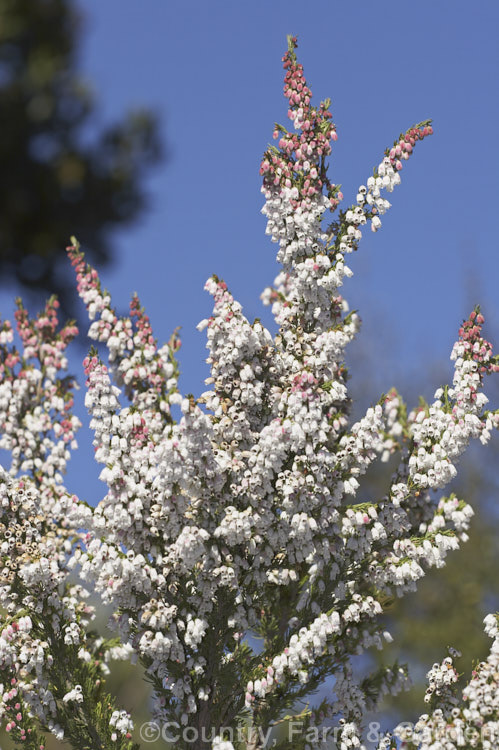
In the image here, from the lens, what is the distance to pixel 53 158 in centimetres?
1451

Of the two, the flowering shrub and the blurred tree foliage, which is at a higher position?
the blurred tree foliage

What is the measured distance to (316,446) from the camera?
26.2 feet

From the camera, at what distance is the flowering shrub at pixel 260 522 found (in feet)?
26.1

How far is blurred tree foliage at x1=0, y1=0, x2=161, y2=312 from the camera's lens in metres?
14.0

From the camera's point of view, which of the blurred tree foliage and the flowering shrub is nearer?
the flowering shrub

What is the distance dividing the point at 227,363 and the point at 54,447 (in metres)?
3.55

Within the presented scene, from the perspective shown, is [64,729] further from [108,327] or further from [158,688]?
[108,327]

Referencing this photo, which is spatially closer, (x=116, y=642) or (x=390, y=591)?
(x=390, y=591)

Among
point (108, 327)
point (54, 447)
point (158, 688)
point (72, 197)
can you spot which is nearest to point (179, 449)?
point (108, 327)

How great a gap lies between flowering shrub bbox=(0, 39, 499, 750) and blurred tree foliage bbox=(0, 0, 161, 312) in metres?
5.56

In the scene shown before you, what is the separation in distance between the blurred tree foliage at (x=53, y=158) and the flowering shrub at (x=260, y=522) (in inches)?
219

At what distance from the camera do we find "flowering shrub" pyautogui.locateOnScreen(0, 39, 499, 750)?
7.95 metres

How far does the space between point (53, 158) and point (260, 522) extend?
29.5ft

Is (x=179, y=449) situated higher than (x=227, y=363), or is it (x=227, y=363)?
(x=227, y=363)
